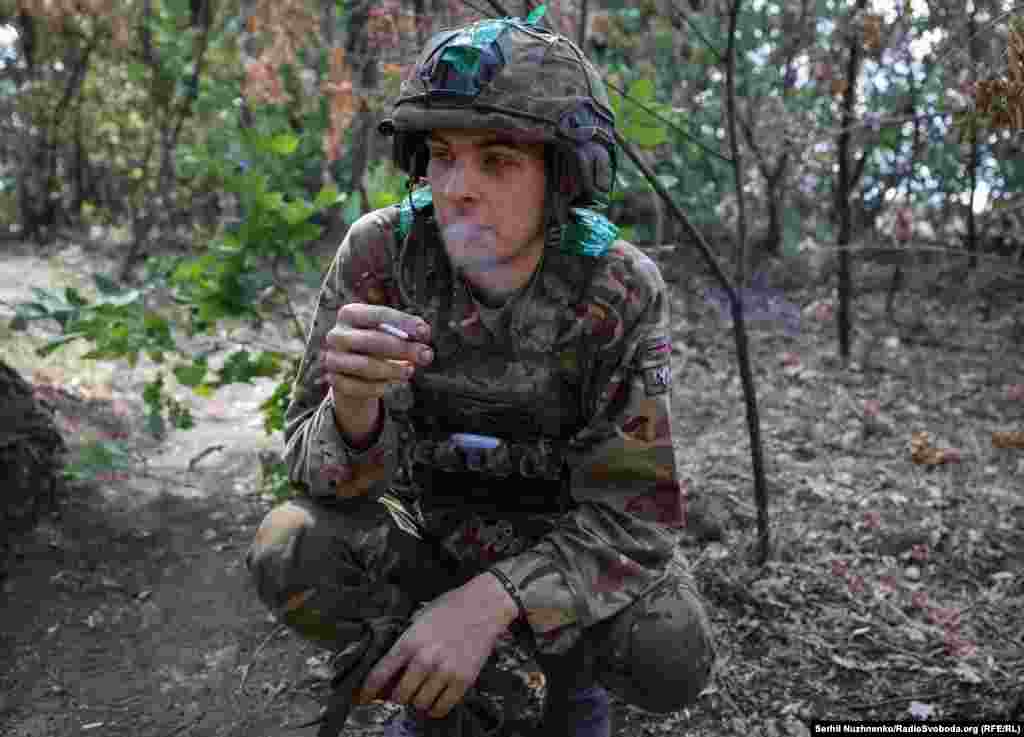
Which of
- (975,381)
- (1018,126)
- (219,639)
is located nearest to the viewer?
(1018,126)

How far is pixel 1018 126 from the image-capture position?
175cm

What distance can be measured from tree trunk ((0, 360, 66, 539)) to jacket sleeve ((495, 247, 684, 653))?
1898 mm

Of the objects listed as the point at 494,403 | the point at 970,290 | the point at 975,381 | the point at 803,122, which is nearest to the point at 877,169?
the point at 970,290

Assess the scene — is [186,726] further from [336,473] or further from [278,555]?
[336,473]

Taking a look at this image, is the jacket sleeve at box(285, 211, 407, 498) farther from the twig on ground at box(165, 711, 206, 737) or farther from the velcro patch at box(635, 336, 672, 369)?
the twig on ground at box(165, 711, 206, 737)

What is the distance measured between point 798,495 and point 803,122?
176 centimetres

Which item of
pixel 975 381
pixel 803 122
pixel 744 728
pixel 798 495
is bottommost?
pixel 744 728

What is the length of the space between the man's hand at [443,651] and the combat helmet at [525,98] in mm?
787

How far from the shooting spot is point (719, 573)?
2.61 metres

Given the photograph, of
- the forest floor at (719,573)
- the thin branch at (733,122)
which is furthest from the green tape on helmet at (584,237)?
the forest floor at (719,573)

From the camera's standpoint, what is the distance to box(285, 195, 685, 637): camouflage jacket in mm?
1672

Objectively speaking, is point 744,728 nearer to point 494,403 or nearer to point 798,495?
point 494,403

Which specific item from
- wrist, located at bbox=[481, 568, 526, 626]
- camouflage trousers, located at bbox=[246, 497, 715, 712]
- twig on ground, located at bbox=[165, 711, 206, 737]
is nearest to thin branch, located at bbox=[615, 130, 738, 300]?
camouflage trousers, located at bbox=[246, 497, 715, 712]

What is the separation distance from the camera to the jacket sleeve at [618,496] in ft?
5.35
